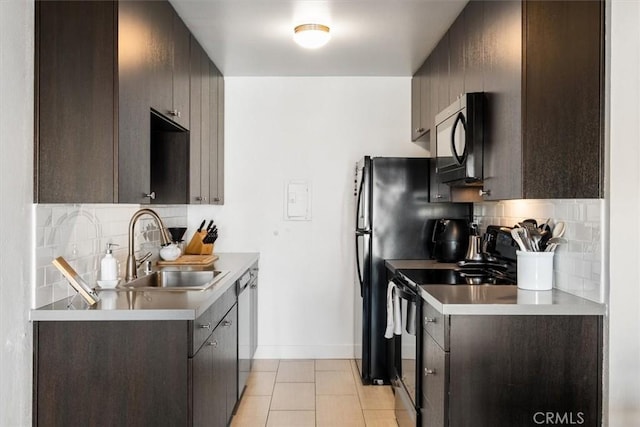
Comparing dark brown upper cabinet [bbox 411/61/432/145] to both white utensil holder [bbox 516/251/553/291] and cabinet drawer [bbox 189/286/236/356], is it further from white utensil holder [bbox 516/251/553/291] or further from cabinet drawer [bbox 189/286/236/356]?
cabinet drawer [bbox 189/286/236/356]

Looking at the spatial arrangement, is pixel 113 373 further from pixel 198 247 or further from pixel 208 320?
pixel 198 247

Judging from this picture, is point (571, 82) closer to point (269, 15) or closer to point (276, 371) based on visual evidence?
point (269, 15)

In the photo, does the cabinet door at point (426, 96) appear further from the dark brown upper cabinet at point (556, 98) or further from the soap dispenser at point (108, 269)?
the soap dispenser at point (108, 269)

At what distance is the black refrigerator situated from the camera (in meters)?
3.74

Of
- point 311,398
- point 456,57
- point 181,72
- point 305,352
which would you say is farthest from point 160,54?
point 305,352

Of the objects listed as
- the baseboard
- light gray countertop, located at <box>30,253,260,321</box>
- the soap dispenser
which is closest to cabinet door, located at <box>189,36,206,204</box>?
the soap dispenser

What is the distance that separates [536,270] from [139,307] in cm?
174

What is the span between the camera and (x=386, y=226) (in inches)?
147

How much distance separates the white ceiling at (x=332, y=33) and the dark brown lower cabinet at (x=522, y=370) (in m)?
1.72

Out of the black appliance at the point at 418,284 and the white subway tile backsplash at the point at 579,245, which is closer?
the white subway tile backsplash at the point at 579,245

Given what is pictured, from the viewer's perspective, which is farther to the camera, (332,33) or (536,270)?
(332,33)

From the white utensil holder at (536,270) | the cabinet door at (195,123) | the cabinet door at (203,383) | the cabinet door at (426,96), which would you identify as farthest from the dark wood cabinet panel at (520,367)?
the cabinet door at (195,123)

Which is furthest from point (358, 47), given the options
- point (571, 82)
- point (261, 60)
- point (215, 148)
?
point (571, 82)

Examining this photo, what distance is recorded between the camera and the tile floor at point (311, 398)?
3.17 metres
